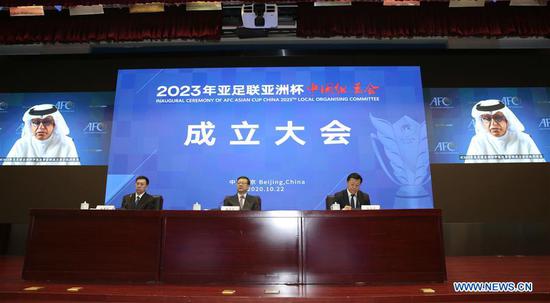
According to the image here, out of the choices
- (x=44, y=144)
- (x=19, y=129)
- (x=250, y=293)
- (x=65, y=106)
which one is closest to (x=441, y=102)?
(x=250, y=293)

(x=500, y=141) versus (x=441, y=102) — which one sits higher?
(x=441, y=102)

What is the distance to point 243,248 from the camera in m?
2.46

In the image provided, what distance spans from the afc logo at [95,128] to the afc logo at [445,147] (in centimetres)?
418

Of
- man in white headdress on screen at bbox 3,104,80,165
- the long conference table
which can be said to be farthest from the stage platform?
man in white headdress on screen at bbox 3,104,80,165

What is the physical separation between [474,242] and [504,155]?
112 cm

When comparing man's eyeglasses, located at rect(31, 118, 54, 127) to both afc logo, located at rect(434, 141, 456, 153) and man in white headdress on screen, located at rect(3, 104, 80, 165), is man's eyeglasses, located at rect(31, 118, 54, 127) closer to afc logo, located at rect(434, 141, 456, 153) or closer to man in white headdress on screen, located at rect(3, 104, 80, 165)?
man in white headdress on screen, located at rect(3, 104, 80, 165)

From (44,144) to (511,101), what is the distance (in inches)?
234

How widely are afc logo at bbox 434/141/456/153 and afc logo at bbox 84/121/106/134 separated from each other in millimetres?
4179

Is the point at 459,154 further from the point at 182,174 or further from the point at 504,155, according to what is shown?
the point at 182,174

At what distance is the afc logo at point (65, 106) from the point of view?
15.6 ft

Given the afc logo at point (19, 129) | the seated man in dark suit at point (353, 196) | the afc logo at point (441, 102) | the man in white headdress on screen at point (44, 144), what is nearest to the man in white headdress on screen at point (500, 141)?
the afc logo at point (441, 102)

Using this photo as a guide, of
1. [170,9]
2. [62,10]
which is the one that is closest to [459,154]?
[170,9]

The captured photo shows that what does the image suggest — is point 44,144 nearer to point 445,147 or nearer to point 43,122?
point 43,122

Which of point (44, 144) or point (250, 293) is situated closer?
point (250, 293)
